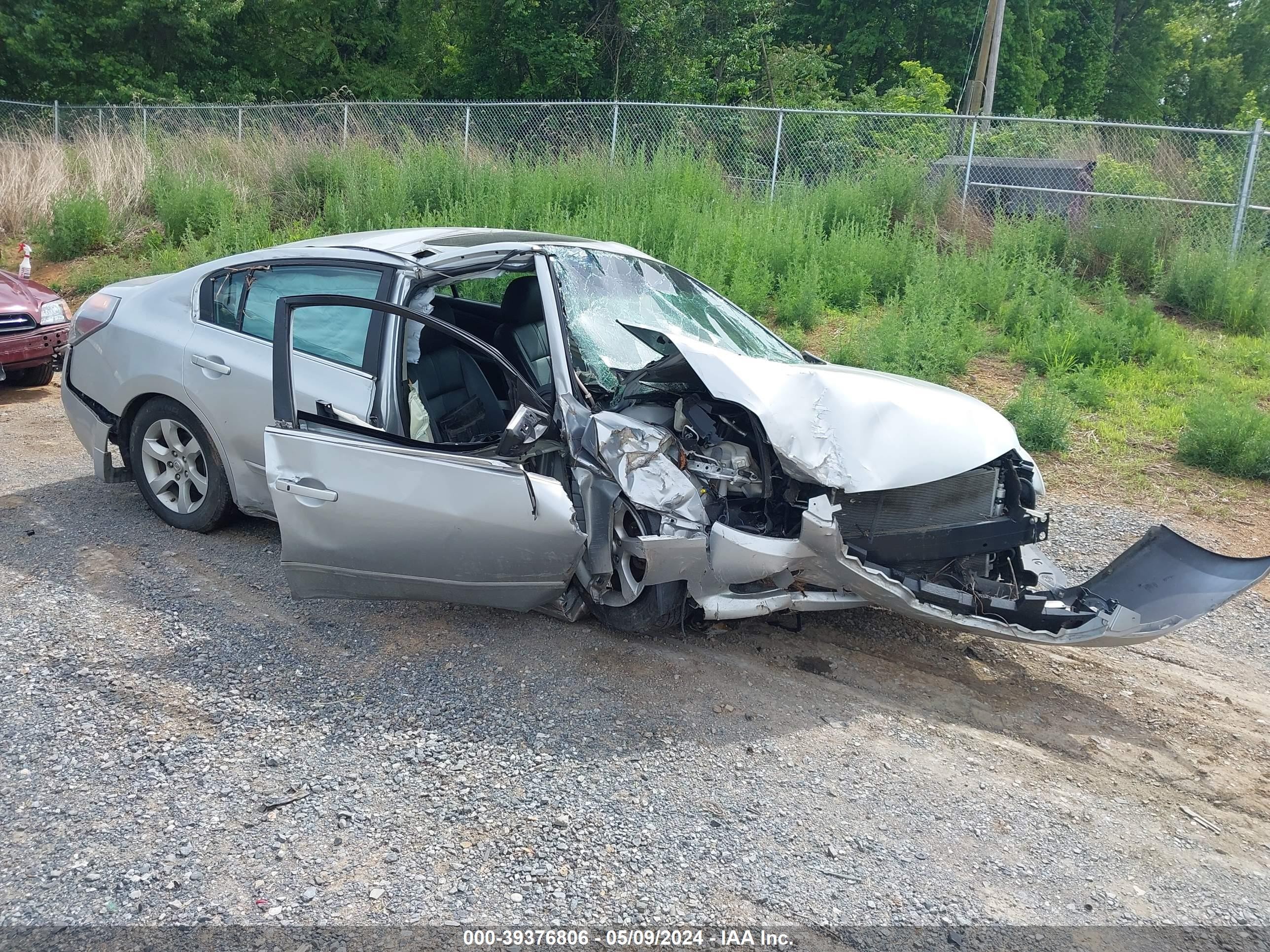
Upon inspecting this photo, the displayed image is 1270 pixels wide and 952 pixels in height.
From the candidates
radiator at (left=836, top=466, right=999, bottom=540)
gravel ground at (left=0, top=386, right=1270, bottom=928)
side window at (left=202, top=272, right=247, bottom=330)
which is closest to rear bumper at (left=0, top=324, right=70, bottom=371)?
side window at (left=202, top=272, right=247, bottom=330)

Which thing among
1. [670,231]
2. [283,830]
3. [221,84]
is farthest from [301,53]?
[283,830]

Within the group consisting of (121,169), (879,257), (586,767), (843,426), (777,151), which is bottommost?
(586,767)

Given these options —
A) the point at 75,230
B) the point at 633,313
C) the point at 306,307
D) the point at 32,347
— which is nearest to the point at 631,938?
the point at 633,313

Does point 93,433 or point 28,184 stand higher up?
point 28,184

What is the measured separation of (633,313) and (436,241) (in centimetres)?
110

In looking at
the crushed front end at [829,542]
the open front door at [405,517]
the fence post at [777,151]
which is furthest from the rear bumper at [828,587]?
the fence post at [777,151]

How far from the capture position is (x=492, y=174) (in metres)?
13.3

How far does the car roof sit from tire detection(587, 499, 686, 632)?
5.28 feet

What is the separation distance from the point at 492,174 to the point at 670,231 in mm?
2884

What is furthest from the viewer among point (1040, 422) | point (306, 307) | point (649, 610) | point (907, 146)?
point (907, 146)

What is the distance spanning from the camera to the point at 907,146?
13.4 m

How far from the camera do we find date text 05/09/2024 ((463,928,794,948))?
9.24 feet

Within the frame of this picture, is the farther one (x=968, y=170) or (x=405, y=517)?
(x=968, y=170)

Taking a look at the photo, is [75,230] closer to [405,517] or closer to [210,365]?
[210,365]
